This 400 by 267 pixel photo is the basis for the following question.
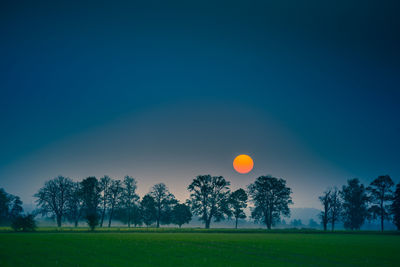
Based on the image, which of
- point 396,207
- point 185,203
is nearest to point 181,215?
point 185,203

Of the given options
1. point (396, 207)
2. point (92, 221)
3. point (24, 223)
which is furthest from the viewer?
point (396, 207)

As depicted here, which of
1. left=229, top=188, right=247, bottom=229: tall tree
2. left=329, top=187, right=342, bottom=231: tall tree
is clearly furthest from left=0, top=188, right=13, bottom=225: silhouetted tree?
left=329, top=187, right=342, bottom=231: tall tree

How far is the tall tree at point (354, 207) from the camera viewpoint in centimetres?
10462

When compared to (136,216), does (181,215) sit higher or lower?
higher

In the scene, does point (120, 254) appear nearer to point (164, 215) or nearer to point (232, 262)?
point (232, 262)

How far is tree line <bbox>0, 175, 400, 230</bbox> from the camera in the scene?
103 meters

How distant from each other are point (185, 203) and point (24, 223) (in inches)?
2375

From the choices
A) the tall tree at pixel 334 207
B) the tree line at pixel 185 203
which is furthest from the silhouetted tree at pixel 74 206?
the tall tree at pixel 334 207

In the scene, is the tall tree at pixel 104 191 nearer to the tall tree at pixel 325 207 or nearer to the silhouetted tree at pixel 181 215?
the silhouetted tree at pixel 181 215

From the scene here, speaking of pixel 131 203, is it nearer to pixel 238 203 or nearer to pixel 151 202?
pixel 151 202

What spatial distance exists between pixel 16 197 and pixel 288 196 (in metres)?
112

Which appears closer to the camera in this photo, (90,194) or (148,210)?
(90,194)

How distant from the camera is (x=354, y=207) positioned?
105812 mm

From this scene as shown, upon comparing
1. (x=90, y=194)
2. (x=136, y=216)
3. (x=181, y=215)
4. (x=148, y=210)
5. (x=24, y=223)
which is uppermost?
(x=90, y=194)
